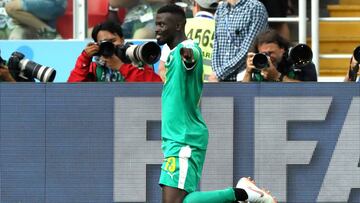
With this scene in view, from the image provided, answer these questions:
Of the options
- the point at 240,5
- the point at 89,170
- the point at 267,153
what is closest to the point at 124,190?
the point at 89,170

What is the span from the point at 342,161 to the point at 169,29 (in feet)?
7.23

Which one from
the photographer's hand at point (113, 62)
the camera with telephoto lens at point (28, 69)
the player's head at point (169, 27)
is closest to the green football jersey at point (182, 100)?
the player's head at point (169, 27)

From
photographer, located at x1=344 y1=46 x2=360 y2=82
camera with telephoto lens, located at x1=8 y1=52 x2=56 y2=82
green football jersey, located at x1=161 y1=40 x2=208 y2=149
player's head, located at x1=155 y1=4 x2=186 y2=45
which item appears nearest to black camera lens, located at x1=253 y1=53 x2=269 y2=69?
photographer, located at x1=344 y1=46 x2=360 y2=82

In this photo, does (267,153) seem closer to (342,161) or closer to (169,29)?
(342,161)

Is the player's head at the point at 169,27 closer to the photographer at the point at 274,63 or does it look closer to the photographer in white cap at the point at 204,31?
the photographer at the point at 274,63

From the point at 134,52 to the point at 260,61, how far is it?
3.45 ft

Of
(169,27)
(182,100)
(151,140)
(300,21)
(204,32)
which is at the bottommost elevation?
(151,140)

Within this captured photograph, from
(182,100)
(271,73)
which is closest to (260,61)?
(271,73)

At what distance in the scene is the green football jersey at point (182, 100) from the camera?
9.84 metres

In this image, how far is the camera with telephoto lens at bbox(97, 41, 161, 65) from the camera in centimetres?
1137

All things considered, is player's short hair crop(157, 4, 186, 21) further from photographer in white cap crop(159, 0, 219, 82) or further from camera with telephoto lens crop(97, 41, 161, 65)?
photographer in white cap crop(159, 0, 219, 82)

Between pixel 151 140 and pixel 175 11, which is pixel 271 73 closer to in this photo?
pixel 151 140

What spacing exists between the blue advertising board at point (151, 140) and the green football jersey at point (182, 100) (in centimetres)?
175

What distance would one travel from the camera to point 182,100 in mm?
9875
